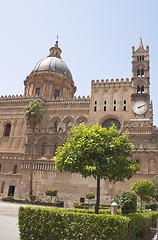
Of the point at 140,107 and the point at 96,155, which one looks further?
the point at 140,107

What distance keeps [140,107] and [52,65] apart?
81.4 ft

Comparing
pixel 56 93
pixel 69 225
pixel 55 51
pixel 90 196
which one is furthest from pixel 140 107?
pixel 55 51

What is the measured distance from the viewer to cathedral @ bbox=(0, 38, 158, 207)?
3300cm

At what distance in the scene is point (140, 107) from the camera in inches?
1463

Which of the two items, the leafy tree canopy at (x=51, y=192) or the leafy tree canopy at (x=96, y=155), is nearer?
the leafy tree canopy at (x=96, y=155)

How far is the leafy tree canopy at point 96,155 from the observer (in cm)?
1376

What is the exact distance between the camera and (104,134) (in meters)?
15.1

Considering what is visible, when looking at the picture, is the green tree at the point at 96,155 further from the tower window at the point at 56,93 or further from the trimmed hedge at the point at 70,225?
the tower window at the point at 56,93

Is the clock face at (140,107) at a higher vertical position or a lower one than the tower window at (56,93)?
lower

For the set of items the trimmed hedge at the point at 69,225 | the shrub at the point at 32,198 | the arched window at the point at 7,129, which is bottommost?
the shrub at the point at 32,198

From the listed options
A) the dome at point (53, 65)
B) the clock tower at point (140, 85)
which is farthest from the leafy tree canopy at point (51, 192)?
the dome at point (53, 65)

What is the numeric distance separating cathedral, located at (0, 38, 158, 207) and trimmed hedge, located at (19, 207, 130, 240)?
2289 cm

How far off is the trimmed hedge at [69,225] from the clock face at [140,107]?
28.6 m

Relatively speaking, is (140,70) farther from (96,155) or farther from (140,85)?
(96,155)
